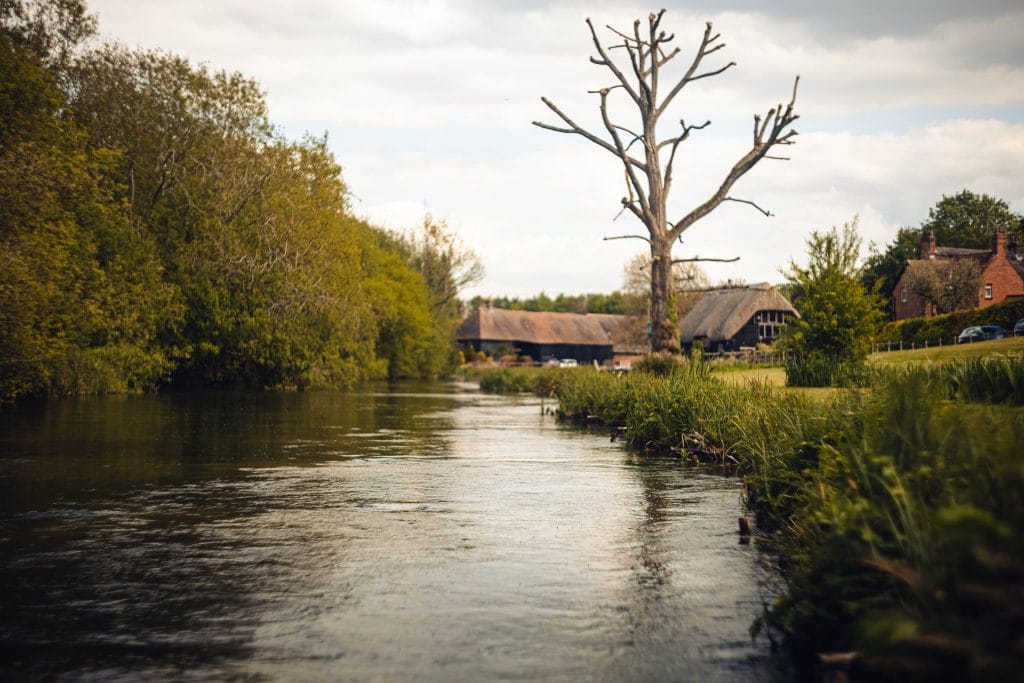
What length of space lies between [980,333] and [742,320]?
1085 inches

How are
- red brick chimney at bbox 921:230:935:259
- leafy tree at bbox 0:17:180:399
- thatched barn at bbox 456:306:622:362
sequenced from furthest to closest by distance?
thatched barn at bbox 456:306:622:362 < red brick chimney at bbox 921:230:935:259 < leafy tree at bbox 0:17:180:399

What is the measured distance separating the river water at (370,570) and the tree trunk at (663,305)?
12368 mm

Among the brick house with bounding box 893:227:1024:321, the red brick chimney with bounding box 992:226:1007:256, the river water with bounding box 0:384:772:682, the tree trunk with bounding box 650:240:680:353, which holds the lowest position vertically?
the river water with bounding box 0:384:772:682

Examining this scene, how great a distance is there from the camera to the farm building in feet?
261

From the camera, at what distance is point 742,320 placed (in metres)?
79.5

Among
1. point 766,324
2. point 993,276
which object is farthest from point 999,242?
point 766,324

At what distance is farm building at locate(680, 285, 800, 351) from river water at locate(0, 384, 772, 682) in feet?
217

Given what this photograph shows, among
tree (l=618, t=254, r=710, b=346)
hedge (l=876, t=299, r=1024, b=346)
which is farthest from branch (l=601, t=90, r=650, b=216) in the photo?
tree (l=618, t=254, r=710, b=346)

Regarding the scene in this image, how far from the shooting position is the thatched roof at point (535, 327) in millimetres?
104500

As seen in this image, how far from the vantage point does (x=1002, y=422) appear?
696cm

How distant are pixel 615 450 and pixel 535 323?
300 feet

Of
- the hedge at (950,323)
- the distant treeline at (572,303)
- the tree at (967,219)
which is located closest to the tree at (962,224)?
the tree at (967,219)

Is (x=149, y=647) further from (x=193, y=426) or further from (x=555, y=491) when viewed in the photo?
(x=193, y=426)

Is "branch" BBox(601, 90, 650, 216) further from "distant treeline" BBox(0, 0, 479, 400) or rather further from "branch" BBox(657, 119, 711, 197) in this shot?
"distant treeline" BBox(0, 0, 479, 400)
